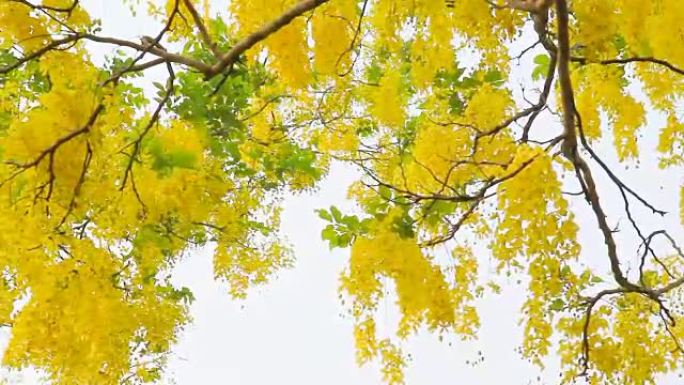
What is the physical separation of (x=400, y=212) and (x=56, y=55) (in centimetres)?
101

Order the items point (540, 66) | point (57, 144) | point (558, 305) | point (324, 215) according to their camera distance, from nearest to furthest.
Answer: point (57, 144)
point (558, 305)
point (324, 215)
point (540, 66)

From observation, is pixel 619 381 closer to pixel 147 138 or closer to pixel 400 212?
pixel 400 212

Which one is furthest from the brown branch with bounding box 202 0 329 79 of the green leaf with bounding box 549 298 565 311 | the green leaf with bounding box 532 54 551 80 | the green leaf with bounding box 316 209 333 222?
the green leaf with bounding box 532 54 551 80

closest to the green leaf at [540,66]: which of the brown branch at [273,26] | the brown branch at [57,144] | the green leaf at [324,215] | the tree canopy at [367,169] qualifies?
the tree canopy at [367,169]

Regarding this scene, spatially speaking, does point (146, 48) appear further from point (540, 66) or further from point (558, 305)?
point (540, 66)

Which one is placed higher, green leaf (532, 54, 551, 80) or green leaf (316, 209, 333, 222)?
green leaf (532, 54, 551, 80)

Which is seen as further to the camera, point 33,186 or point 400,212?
point 400,212

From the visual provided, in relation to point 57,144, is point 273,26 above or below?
above

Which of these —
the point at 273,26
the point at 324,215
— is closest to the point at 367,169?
the point at 324,215

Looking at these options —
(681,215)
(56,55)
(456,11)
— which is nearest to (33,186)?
(56,55)

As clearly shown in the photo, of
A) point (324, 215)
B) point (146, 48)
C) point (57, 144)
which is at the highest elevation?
point (324, 215)

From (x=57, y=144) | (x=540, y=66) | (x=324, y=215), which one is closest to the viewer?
(x=57, y=144)

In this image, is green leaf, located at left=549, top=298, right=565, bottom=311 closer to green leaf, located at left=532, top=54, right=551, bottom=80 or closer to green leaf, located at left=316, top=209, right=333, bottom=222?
green leaf, located at left=316, top=209, right=333, bottom=222

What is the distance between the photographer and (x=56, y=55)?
1.90 metres
